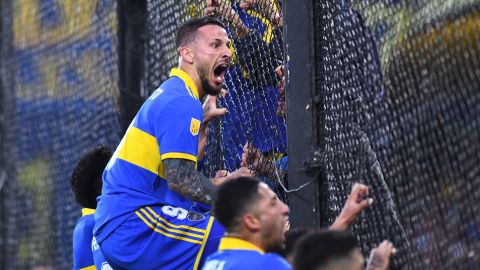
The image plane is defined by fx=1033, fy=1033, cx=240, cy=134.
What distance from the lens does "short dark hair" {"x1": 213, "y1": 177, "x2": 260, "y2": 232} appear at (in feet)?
13.8

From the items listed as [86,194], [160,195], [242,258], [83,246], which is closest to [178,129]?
[160,195]

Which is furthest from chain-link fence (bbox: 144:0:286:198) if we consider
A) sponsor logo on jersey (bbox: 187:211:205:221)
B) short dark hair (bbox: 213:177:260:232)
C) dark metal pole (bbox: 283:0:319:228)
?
short dark hair (bbox: 213:177:260:232)

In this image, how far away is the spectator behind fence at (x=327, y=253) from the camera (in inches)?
155

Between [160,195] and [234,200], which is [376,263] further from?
[160,195]

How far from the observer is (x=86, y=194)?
21.9 ft

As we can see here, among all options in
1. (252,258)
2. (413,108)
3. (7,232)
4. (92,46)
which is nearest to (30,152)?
→ (7,232)

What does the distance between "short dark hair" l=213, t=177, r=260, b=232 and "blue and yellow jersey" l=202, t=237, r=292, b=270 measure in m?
0.09

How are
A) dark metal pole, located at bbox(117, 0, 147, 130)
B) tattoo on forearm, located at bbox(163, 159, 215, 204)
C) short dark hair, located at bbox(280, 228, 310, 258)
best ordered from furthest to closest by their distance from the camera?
1. dark metal pole, located at bbox(117, 0, 147, 130)
2. tattoo on forearm, located at bbox(163, 159, 215, 204)
3. short dark hair, located at bbox(280, 228, 310, 258)

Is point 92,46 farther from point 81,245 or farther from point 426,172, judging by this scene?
point 426,172

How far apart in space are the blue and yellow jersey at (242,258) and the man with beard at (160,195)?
953 mm

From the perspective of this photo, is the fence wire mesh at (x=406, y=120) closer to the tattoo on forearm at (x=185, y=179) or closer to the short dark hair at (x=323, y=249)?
the tattoo on forearm at (x=185, y=179)

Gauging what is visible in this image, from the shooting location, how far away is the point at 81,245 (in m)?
6.37

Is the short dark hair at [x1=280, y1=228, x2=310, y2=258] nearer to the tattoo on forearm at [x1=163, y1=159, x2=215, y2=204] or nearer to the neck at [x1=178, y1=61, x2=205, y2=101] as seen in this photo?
the tattoo on forearm at [x1=163, y1=159, x2=215, y2=204]

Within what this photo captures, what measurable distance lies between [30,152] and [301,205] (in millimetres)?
5041
